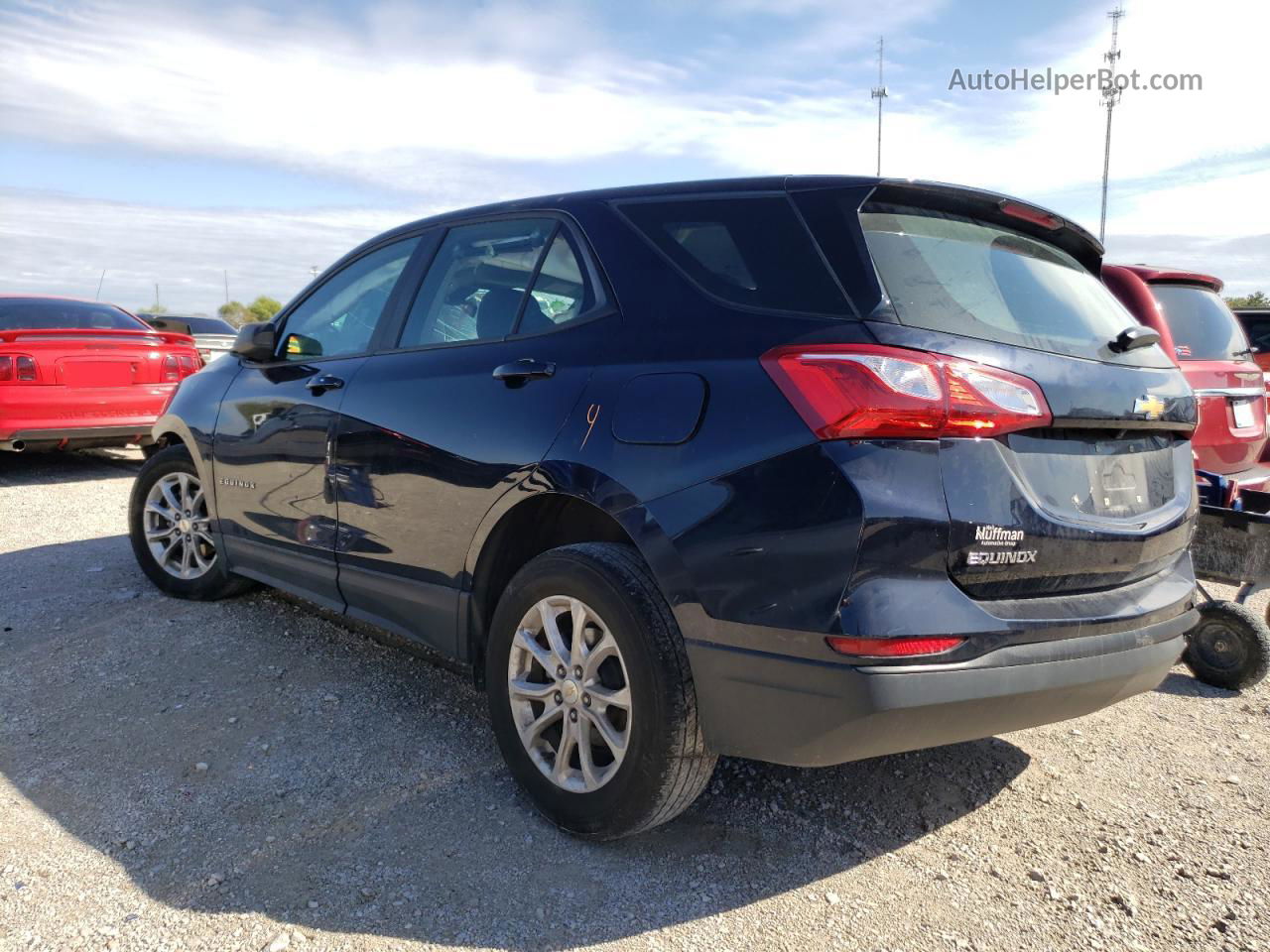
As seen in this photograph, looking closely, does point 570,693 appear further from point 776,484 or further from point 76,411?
point 76,411

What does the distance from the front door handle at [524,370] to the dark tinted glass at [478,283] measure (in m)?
0.15

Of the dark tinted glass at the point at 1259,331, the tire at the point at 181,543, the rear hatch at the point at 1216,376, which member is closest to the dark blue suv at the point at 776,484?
the tire at the point at 181,543

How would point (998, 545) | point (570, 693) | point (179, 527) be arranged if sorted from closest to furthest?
point (998, 545)
point (570, 693)
point (179, 527)

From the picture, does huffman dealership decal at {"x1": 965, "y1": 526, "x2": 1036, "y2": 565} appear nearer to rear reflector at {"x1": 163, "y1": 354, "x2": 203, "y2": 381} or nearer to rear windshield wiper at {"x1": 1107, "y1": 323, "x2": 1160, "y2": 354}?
rear windshield wiper at {"x1": 1107, "y1": 323, "x2": 1160, "y2": 354}

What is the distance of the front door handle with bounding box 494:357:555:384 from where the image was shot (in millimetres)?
2963

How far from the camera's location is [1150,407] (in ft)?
9.09

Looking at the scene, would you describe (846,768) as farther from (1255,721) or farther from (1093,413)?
(1255,721)

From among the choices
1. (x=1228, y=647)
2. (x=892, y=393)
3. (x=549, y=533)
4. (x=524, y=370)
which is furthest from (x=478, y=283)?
(x=1228, y=647)

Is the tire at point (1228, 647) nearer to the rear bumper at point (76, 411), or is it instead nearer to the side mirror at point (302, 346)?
the side mirror at point (302, 346)

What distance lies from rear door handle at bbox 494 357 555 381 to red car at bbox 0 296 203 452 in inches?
261

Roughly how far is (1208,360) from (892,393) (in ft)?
13.1

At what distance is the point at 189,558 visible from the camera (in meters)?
4.95

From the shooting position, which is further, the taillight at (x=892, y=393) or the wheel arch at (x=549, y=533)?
the wheel arch at (x=549, y=533)

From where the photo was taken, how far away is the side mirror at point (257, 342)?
14.3ft
